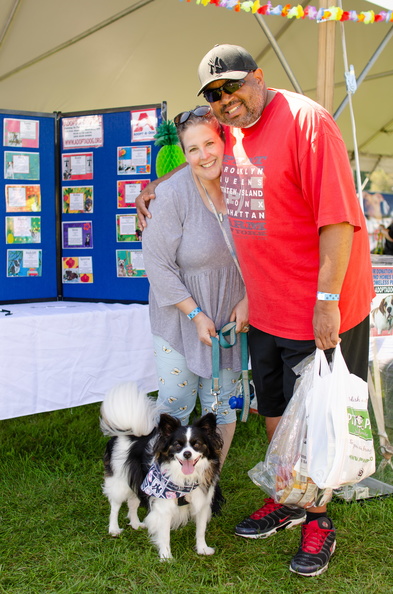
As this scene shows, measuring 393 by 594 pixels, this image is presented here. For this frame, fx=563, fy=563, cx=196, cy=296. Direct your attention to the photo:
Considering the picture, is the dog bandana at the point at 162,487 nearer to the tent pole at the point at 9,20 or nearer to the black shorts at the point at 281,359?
the black shorts at the point at 281,359

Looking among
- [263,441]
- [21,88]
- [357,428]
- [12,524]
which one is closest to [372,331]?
[357,428]

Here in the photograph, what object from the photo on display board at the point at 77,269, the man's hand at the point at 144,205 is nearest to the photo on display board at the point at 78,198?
the photo on display board at the point at 77,269

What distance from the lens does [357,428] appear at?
187 centimetres

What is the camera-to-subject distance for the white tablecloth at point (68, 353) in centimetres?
271

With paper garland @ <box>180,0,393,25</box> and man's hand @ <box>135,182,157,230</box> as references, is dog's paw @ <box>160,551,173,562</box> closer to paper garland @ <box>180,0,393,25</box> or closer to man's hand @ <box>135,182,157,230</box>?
man's hand @ <box>135,182,157,230</box>

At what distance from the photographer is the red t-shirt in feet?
5.58

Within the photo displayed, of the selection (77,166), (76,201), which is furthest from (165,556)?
(77,166)

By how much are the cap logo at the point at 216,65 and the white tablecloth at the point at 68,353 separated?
1458 millimetres

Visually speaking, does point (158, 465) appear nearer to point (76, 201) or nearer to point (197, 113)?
point (197, 113)

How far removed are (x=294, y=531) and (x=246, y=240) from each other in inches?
51.0

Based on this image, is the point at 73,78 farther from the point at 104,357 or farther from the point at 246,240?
the point at 246,240

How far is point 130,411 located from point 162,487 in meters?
0.35

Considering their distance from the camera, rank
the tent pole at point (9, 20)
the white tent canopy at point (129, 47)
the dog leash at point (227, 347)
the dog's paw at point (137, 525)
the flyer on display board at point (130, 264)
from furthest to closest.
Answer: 1. the white tent canopy at point (129, 47)
2. the tent pole at point (9, 20)
3. the flyer on display board at point (130, 264)
4. the dog's paw at point (137, 525)
5. the dog leash at point (227, 347)

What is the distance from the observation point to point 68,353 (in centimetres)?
286
